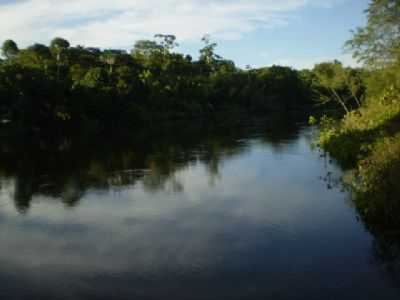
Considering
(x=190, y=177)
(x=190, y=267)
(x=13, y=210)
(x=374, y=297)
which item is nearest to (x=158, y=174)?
(x=190, y=177)

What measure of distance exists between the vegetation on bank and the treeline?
32.7m

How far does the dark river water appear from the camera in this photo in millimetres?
11969

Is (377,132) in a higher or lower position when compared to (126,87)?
lower

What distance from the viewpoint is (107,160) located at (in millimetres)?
33844

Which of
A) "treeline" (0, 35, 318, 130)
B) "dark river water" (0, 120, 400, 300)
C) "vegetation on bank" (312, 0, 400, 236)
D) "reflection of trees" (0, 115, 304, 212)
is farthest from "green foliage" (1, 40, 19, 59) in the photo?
"vegetation on bank" (312, 0, 400, 236)

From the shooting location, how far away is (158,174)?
27.5 meters

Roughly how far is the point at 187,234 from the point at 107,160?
18.9 m

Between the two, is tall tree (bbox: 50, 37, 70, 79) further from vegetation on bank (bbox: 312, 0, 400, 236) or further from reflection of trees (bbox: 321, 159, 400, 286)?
reflection of trees (bbox: 321, 159, 400, 286)

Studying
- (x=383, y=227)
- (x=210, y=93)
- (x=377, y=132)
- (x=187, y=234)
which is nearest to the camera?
(x=383, y=227)

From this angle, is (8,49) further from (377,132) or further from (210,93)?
(377,132)

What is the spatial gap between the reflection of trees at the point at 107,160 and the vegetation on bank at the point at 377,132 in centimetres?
797

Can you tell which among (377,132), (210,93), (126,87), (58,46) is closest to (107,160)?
(377,132)

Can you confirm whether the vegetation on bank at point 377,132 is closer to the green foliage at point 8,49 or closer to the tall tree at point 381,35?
the tall tree at point 381,35

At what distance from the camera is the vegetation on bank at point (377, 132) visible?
605 inches
